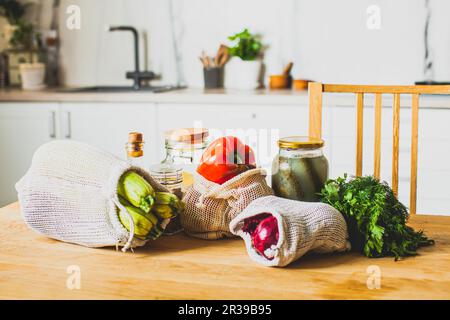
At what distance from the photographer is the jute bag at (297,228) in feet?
3.03

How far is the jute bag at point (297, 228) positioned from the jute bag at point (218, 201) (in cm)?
5

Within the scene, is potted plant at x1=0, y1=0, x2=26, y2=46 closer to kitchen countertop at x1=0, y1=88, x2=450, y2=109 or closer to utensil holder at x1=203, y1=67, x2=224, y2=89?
kitchen countertop at x1=0, y1=88, x2=450, y2=109

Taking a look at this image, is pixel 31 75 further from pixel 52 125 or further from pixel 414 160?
pixel 414 160

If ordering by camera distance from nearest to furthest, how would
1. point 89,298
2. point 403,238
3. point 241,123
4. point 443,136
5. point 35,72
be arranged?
point 89,298, point 403,238, point 443,136, point 241,123, point 35,72

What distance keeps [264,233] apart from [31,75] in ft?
9.17

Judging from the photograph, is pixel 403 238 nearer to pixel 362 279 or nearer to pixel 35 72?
pixel 362 279

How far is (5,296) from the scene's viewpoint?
85 cm

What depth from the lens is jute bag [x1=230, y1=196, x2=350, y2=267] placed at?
92 cm

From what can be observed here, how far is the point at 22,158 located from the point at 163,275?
2441 mm

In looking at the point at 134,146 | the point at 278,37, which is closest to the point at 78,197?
the point at 134,146

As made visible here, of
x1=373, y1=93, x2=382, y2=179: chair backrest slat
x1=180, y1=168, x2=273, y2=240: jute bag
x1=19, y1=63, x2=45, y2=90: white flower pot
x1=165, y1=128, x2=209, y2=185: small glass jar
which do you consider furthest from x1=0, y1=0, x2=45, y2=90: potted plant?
x1=180, y1=168, x2=273, y2=240: jute bag

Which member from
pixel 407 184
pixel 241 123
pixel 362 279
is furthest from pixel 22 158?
pixel 362 279

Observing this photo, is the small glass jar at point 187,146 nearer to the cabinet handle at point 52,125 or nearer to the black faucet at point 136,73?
the cabinet handle at point 52,125

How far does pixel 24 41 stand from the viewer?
3.55m
